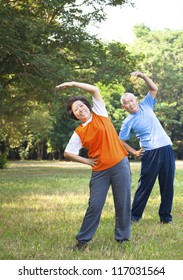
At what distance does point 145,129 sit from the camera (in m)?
6.79

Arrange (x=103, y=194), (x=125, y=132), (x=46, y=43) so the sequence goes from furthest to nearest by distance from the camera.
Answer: (x=46, y=43)
(x=125, y=132)
(x=103, y=194)

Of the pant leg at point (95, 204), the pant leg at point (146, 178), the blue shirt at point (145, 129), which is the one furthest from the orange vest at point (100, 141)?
the pant leg at point (146, 178)

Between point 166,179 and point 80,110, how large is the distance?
8.13 feet

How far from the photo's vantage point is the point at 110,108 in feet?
158

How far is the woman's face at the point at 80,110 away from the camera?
197 inches

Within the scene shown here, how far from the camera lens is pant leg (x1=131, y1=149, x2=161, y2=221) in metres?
6.82

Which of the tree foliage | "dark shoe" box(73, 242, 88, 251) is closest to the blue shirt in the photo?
"dark shoe" box(73, 242, 88, 251)

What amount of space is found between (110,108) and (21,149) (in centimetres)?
1231

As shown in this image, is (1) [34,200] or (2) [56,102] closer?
(1) [34,200]

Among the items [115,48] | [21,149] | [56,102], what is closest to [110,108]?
[21,149]

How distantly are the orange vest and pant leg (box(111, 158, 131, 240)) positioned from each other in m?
0.11

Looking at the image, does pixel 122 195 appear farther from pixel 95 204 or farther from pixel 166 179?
pixel 166 179

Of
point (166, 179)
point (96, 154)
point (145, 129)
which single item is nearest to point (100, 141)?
point (96, 154)

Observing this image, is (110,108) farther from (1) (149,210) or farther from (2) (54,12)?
(1) (149,210)
